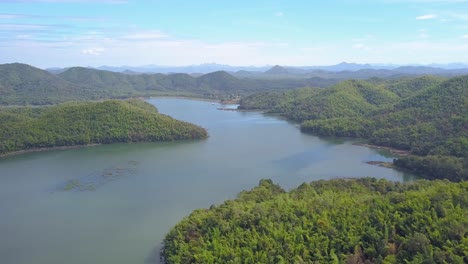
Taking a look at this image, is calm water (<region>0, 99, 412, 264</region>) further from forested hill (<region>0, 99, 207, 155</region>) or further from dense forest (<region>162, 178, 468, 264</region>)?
dense forest (<region>162, 178, 468, 264</region>)

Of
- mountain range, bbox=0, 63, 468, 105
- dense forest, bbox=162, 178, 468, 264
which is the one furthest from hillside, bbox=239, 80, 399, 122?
dense forest, bbox=162, 178, 468, 264

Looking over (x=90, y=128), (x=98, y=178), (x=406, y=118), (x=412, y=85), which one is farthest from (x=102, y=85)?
(x=98, y=178)

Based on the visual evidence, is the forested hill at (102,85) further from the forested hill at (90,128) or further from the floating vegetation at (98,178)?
the floating vegetation at (98,178)

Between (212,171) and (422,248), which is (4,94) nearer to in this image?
(212,171)

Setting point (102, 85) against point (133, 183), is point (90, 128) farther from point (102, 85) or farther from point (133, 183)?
Answer: point (102, 85)

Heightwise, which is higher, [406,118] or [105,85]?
[105,85]

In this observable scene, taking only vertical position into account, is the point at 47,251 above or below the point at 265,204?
below

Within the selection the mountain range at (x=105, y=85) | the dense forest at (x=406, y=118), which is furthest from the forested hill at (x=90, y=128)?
the mountain range at (x=105, y=85)

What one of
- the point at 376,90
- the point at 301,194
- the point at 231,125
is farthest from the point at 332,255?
the point at 376,90
